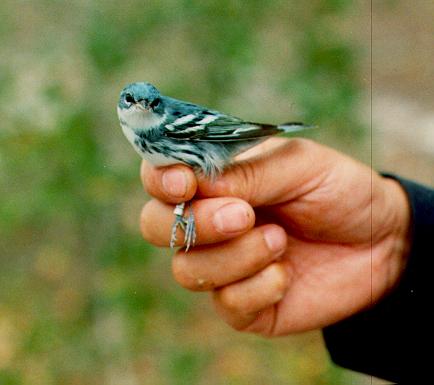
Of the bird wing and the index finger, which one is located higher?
the bird wing

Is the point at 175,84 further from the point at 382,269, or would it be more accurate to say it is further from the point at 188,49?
the point at 382,269

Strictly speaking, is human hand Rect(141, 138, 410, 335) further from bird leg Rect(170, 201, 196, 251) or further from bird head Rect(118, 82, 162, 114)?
bird head Rect(118, 82, 162, 114)

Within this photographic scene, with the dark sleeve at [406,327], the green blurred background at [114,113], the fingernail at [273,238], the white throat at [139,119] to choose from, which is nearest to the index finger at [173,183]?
the white throat at [139,119]

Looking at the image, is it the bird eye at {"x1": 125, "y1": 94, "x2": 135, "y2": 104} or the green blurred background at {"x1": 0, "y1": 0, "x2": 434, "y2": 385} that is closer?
the bird eye at {"x1": 125, "y1": 94, "x2": 135, "y2": 104}

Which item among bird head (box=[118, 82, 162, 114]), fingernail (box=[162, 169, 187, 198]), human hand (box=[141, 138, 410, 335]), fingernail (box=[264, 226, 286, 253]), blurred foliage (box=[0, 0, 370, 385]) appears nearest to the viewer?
bird head (box=[118, 82, 162, 114])

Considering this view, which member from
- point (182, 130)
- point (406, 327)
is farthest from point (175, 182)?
point (406, 327)

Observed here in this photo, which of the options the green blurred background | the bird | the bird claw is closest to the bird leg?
the bird claw

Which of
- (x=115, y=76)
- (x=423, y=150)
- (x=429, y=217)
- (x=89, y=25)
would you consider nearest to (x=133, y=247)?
(x=115, y=76)
